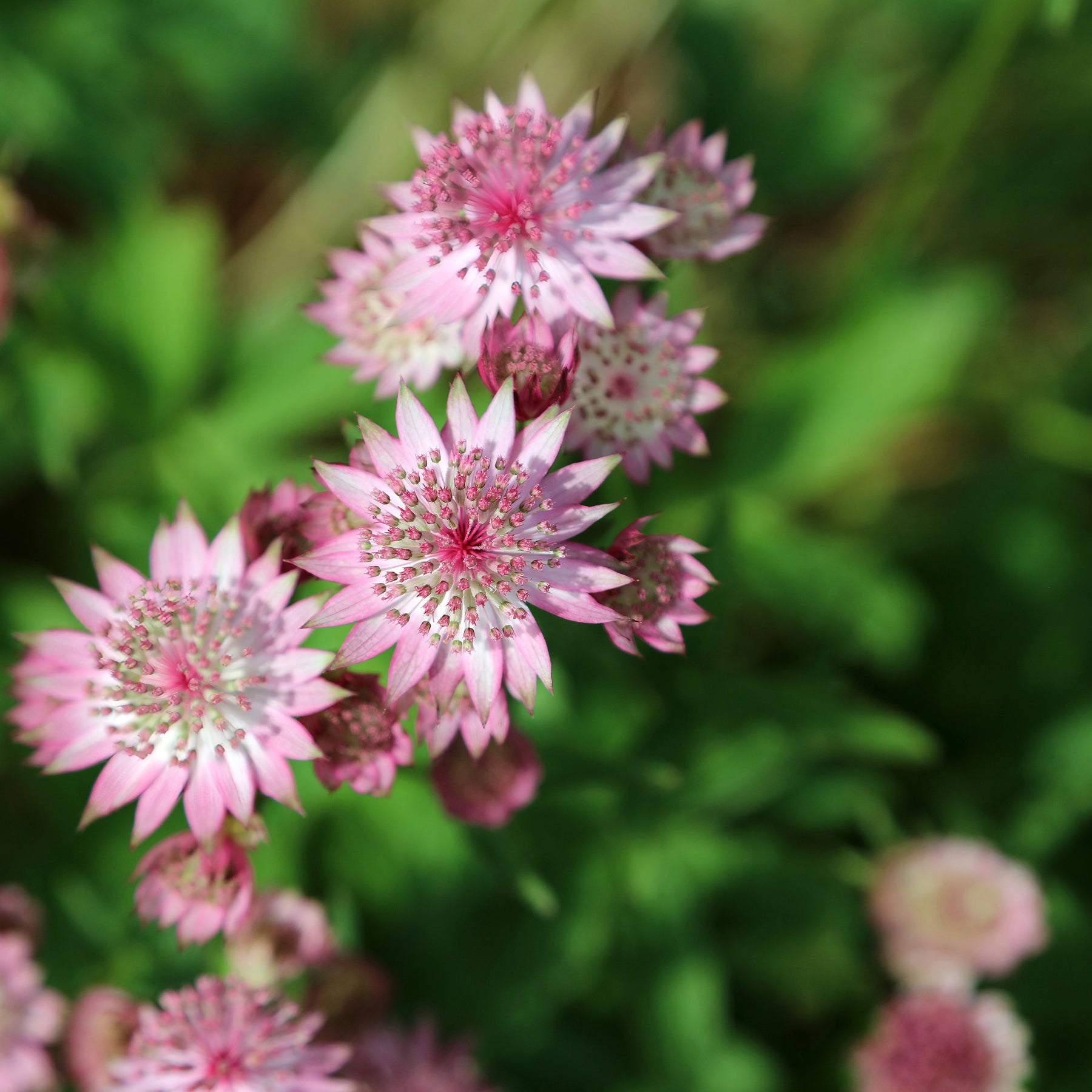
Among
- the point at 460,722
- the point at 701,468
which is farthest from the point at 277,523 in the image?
the point at 701,468

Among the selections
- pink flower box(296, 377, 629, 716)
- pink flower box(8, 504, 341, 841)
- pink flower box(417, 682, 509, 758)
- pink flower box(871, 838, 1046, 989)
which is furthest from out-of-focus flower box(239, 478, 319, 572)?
pink flower box(871, 838, 1046, 989)

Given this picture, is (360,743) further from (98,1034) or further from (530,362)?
(98,1034)

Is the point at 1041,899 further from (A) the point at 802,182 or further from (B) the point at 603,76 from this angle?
(B) the point at 603,76

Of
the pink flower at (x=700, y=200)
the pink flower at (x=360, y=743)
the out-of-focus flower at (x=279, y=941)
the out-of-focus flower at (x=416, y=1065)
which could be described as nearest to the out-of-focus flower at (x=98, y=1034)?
the out-of-focus flower at (x=279, y=941)

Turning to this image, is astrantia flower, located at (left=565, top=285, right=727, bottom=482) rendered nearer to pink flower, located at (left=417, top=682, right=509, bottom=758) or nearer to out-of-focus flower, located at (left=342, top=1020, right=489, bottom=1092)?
pink flower, located at (left=417, top=682, right=509, bottom=758)

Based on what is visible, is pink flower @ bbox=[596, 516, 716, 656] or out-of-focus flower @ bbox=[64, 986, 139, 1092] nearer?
pink flower @ bbox=[596, 516, 716, 656]

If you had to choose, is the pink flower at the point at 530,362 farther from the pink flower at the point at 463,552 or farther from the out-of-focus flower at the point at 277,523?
the out-of-focus flower at the point at 277,523

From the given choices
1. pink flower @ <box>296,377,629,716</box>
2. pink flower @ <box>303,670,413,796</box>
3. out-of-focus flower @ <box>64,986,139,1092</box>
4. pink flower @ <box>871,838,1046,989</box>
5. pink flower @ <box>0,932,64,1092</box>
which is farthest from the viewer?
pink flower @ <box>871,838,1046,989</box>
